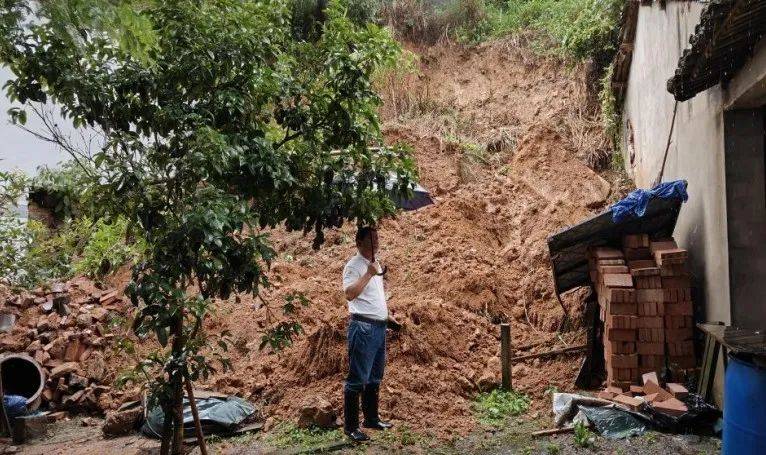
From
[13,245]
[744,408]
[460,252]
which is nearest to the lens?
[744,408]

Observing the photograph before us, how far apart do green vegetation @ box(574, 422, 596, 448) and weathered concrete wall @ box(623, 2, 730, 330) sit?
1.49 meters

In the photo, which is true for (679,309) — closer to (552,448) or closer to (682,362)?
(682,362)

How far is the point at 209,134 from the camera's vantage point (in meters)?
3.83

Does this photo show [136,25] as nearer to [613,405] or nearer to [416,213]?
[613,405]

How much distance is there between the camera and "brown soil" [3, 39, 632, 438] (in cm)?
683

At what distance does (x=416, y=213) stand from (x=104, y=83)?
745 cm

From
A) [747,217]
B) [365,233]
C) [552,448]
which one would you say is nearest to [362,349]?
[365,233]

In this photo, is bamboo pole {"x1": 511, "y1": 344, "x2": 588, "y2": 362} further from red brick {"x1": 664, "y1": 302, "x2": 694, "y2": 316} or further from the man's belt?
the man's belt

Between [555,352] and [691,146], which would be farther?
[555,352]

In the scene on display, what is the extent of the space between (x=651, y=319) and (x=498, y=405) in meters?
1.74

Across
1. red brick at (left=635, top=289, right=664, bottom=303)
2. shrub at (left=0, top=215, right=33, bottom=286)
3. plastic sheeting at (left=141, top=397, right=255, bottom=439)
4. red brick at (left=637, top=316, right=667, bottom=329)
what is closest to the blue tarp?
red brick at (left=635, top=289, right=664, bottom=303)

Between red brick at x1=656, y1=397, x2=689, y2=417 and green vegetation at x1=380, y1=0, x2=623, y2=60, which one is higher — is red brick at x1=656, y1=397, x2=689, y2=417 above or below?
A: below

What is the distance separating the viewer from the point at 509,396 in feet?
21.3

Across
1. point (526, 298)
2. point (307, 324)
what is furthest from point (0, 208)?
point (526, 298)
